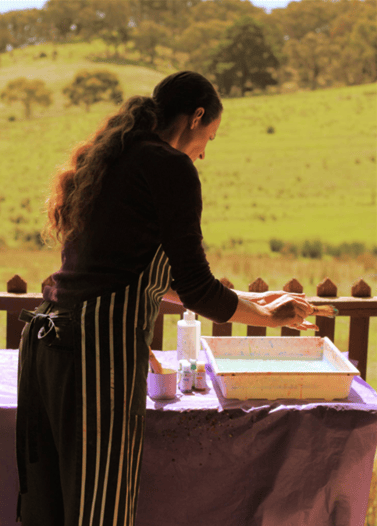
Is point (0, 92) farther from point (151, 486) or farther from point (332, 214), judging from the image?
point (151, 486)

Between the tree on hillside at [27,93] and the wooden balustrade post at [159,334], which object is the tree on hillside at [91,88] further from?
the wooden balustrade post at [159,334]

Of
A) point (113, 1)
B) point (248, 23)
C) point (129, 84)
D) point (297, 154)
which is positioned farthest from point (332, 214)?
point (113, 1)

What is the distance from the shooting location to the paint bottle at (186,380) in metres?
1.61

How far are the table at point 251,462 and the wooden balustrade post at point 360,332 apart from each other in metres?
1.01

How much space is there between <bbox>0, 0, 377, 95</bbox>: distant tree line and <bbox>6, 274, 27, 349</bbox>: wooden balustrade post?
31918 mm

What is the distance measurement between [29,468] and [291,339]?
3.61ft

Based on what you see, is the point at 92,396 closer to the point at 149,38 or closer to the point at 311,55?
the point at 311,55

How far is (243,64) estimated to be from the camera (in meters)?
34.3

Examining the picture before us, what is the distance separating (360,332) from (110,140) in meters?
1.85

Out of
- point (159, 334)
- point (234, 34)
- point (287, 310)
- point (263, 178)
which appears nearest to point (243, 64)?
point (234, 34)

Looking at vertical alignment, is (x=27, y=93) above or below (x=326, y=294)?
above

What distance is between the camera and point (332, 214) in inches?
811

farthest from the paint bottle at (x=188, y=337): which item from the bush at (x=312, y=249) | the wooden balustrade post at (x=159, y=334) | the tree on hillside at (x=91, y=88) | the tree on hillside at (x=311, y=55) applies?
the tree on hillside at (x=311, y=55)

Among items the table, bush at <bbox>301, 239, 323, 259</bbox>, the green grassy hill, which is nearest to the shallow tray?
the table
